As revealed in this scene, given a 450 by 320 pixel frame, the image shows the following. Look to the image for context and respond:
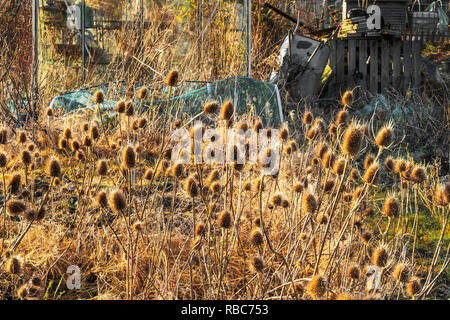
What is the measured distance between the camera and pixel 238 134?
2.25m

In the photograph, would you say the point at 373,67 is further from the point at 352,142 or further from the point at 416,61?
the point at 352,142

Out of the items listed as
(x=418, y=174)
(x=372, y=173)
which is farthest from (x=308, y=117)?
(x=372, y=173)

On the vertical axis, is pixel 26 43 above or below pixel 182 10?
below

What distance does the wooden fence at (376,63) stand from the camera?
6.68 m

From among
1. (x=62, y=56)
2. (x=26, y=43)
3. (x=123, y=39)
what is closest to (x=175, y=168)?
(x=123, y=39)

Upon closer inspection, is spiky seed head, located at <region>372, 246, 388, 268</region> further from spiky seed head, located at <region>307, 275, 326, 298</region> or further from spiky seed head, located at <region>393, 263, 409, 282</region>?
spiky seed head, located at <region>307, 275, 326, 298</region>

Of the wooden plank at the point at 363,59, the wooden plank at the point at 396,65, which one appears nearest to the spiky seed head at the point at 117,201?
the wooden plank at the point at 363,59

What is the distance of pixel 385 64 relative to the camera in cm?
669

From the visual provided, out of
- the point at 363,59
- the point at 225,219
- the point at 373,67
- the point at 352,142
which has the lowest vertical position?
the point at 225,219

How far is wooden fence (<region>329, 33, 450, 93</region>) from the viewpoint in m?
6.68

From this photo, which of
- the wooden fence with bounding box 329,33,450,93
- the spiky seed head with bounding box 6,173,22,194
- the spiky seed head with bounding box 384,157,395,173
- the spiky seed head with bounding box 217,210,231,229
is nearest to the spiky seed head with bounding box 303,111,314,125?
the spiky seed head with bounding box 384,157,395,173

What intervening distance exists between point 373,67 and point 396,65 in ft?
1.01
